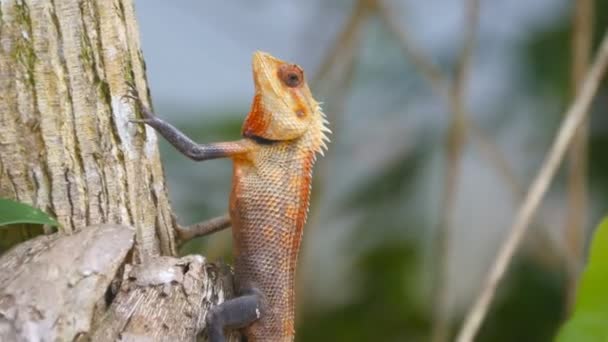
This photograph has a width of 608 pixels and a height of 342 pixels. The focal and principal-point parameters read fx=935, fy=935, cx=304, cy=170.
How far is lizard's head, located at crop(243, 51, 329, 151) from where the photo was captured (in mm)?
2525

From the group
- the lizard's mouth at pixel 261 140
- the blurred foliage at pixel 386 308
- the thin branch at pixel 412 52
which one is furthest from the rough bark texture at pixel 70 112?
the blurred foliage at pixel 386 308

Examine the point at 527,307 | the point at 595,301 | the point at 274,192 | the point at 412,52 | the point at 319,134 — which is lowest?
the point at 527,307

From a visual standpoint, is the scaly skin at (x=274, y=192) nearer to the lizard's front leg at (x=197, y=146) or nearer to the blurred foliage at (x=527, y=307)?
the lizard's front leg at (x=197, y=146)

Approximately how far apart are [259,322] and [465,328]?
578 mm

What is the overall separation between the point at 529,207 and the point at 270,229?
0.75m

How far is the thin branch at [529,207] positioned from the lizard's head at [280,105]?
1.93 ft

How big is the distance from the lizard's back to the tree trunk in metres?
0.23

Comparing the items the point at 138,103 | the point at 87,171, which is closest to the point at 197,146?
the point at 138,103

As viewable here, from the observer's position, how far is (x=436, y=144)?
496cm

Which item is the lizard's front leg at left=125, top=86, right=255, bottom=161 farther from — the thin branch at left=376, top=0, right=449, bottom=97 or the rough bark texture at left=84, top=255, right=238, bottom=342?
the thin branch at left=376, top=0, right=449, bottom=97

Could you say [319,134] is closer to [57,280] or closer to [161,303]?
[161,303]

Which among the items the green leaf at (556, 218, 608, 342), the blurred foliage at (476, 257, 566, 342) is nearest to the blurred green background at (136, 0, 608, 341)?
the blurred foliage at (476, 257, 566, 342)

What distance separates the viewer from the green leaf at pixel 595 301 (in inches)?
85.4

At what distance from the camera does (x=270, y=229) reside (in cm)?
232
